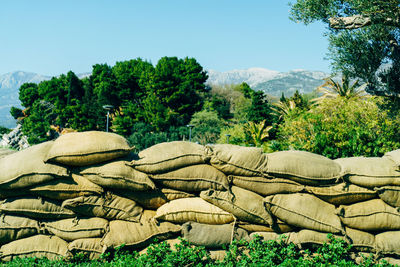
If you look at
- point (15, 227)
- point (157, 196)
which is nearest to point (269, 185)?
point (157, 196)

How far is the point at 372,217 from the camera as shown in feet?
14.0

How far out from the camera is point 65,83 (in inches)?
2167

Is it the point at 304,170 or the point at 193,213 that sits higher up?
the point at 304,170

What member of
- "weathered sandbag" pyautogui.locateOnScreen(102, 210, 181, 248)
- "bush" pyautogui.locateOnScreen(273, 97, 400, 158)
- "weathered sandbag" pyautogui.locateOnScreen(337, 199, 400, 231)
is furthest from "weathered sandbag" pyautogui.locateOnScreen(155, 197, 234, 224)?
"bush" pyautogui.locateOnScreen(273, 97, 400, 158)

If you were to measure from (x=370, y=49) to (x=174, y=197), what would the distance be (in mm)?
9116

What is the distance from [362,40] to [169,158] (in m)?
8.96

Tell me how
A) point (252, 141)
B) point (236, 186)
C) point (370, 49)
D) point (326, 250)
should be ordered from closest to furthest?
1. point (326, 250)
2. point (236, 186)
3. point (370, 49)
4. point (252, 141)

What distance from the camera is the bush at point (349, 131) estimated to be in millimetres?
7605

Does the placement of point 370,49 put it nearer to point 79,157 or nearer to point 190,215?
point 190,215

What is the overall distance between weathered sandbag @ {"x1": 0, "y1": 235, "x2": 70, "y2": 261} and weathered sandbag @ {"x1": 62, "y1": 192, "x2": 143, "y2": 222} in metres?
0.55

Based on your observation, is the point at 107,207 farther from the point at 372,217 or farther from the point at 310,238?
the point at 372,217

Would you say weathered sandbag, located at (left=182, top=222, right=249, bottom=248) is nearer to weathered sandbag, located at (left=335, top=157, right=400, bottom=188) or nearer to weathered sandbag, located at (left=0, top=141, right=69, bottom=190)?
weathered sandbag, located at (left=335, top=157, right=400, bottom=188)

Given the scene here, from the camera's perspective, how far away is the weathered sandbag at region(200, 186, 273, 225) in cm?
424

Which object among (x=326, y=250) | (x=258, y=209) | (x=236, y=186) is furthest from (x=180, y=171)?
(x=326, y=250)
